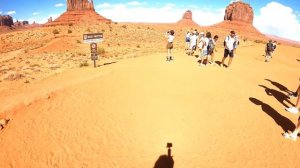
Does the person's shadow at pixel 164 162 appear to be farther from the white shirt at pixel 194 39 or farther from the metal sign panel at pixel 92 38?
the white shirt at pixel 194 39

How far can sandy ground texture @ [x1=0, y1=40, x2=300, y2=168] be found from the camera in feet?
23.4

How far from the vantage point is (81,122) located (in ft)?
27.5

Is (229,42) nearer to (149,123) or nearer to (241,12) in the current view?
(149,123)

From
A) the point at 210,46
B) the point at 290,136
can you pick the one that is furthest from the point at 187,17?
the point at 290,136

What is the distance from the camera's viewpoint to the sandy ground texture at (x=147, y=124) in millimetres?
7121

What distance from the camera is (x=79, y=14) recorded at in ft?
293

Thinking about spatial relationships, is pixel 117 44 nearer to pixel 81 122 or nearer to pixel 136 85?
pixel 136 85

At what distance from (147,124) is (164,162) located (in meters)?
1.66

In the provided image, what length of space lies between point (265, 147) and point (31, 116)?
765 cm

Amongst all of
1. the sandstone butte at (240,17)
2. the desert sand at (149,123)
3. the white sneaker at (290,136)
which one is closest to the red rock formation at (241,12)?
the sandstone butte at (240,17)

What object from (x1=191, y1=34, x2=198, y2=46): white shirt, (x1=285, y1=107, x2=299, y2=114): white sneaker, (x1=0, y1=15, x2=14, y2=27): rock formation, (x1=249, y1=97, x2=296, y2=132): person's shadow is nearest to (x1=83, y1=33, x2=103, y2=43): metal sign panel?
(x1=191, y1=34, x2=198, y2=46): white shirt

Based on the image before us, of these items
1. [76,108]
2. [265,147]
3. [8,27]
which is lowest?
[265,147]

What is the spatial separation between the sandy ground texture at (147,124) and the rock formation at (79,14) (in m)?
77.7

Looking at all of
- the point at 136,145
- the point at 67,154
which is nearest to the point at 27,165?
the point at 67,154
